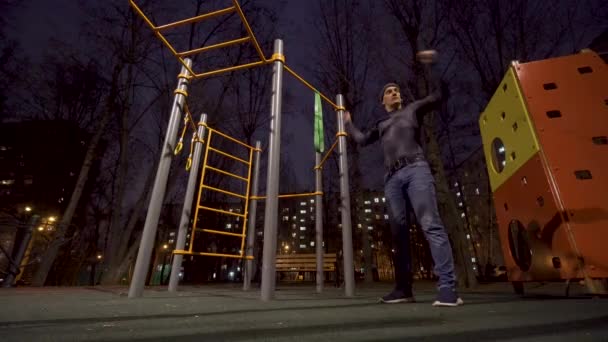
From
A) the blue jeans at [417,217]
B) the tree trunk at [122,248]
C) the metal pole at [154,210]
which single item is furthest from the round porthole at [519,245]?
the tree trunk at [122,248]

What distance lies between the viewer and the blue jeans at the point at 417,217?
2.14 m

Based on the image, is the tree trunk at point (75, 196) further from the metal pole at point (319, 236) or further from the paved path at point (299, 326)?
the paved path at point (299, 326)

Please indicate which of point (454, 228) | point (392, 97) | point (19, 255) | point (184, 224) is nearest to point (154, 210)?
point (184, 224)

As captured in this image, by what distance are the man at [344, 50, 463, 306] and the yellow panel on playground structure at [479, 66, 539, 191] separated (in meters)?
1.18

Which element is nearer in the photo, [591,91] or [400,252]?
[400,252]

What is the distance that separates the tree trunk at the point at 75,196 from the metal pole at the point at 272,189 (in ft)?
18.8

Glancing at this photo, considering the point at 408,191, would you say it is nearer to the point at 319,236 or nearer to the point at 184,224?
the point at 319,236

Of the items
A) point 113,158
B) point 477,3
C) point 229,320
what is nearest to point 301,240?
point 113,158

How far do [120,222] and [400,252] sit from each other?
→ 771 cm

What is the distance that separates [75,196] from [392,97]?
808cm

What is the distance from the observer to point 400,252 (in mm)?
2545

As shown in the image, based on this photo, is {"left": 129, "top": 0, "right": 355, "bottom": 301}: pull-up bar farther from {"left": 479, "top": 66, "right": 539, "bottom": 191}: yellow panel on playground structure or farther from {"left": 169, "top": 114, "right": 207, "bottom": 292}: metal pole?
{"left": 479, "top": 66, "right": 539, "bottom": 191}: yellow panel on playground structure

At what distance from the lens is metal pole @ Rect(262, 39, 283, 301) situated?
Result: 239 cm

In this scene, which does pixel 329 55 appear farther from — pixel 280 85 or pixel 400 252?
pixel 400 252
